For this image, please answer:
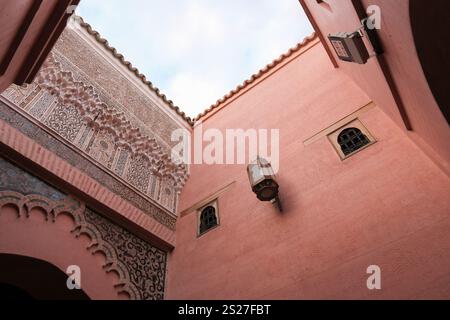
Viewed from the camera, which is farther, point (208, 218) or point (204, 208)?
point (204, 208)

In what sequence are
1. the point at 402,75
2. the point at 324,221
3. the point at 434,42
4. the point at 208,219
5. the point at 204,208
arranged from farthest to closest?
the point at 204,208 < the point at 208,219 < the point at 324,221 < the point at 402,75 < the point at 434,42

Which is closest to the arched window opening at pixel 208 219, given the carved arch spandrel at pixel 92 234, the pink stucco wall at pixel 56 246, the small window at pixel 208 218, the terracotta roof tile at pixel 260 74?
the small window at pixel 208 218

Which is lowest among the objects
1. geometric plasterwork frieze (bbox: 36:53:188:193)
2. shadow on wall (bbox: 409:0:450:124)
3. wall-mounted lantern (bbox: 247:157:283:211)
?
shadow on wall (bbox: 409:0:450:124)

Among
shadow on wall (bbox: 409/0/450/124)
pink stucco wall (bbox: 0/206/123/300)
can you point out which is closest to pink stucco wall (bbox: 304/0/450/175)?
shadow on wall (bbox: 409/0/450/124)

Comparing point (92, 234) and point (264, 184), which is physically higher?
point (264, 184)

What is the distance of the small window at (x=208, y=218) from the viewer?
10.1 feet

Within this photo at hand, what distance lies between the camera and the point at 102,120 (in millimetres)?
3191

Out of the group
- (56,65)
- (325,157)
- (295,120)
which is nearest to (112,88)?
(56,65)

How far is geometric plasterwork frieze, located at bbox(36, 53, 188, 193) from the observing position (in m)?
2.89

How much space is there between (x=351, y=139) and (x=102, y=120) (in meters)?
2.25

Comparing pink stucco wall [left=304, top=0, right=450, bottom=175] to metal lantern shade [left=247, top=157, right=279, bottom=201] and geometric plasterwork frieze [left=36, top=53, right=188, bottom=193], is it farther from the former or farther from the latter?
geometric plasterwork frieze [left=36, top=53, right=188, bottom=193]

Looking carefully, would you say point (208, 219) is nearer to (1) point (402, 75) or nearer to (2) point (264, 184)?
(2) point (264, 184)

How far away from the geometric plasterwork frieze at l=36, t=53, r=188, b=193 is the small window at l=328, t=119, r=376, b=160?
5.82 ft

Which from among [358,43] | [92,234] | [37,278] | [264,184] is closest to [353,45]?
[358,43]
